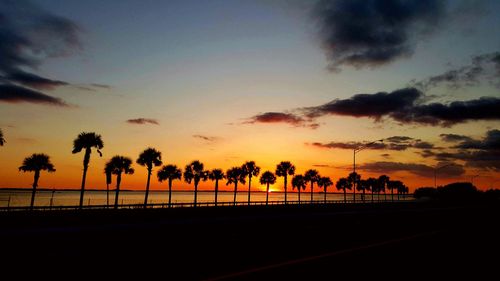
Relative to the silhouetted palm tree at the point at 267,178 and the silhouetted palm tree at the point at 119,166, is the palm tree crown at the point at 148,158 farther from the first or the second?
the silhouetted palm tree at the point at 267,178

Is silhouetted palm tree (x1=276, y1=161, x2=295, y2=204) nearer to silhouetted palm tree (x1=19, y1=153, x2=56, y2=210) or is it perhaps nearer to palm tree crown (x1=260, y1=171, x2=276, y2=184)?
palm tree crown (x1=260, y1=171, x2=276, y2=184)

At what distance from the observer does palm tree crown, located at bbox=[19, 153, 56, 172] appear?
58562 mm

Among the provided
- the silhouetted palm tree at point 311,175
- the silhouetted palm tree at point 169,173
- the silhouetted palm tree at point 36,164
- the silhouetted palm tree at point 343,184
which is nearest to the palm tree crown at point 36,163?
the silhouetted palm tree at point 36,164

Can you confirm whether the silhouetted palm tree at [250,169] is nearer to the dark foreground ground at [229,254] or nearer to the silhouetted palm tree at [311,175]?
the silhouetted palm tree at [311,175]

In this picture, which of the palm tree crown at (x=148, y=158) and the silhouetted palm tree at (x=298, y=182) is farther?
the silhouetted palm tree at (x=298, y=182)

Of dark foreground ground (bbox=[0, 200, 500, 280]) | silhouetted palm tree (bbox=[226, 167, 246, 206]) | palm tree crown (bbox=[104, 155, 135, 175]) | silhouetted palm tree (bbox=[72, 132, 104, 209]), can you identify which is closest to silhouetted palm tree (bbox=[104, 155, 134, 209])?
palm tree crown (bbox=[104, 155, 135, 175])

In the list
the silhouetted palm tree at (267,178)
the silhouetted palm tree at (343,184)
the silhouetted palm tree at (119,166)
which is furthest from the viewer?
the silhouetted palm tree at (343,184)

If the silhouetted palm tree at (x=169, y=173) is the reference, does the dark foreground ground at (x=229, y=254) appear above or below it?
below

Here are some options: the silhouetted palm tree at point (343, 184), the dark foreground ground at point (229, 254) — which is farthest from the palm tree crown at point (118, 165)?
the silhouetted palm tree at point (343, 184)

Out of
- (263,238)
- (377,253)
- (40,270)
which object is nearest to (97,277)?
(40,270)

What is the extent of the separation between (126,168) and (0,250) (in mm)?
65068

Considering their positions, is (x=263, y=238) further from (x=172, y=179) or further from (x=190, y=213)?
(x=172, y=179)

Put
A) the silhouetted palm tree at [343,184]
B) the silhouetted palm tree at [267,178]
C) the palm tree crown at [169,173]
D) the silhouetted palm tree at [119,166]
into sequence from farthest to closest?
1. the silhouetted palm tree at [343,184]
2. the silhouetted palm tree at [267,178]
3. the palm tree crown at [169,173]
4. the silhouetted palm tree at [119,166]

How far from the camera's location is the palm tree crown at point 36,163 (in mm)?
58562
